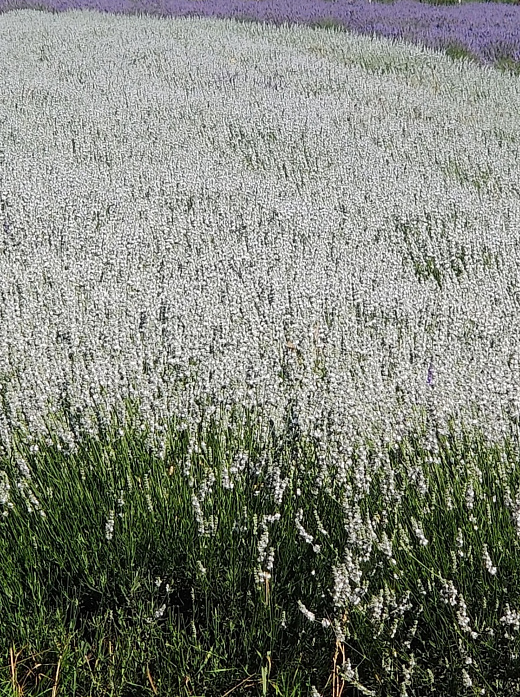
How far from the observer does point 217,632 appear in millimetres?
1807

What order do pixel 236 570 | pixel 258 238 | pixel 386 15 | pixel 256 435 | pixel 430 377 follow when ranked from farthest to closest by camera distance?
1. pixel 386 15
2. pixel 258 238
3. pixel 430 377
4. pixel 256 435
5. pixel 236 570

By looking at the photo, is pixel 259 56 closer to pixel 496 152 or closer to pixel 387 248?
pixel 496 152

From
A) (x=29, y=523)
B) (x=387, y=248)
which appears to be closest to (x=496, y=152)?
(x=387, y=248)

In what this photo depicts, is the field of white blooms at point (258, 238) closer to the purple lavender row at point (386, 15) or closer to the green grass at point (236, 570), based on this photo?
the green grass at point (236, 570)

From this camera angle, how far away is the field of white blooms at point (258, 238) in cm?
230

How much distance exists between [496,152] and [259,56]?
296 cm

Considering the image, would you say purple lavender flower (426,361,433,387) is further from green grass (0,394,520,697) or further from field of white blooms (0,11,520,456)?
green grass (0,394,520,697)

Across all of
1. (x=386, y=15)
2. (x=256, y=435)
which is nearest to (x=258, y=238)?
(x=256, y=435)

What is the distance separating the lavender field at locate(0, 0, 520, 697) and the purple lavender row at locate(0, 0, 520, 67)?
16.1 ft

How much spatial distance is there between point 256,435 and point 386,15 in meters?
8.74

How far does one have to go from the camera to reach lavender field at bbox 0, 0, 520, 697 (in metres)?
1.78

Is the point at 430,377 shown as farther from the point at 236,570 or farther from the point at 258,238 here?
the point at 258,238

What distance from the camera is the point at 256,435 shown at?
7.17 ft

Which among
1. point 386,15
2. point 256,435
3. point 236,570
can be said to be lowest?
point 236,570
